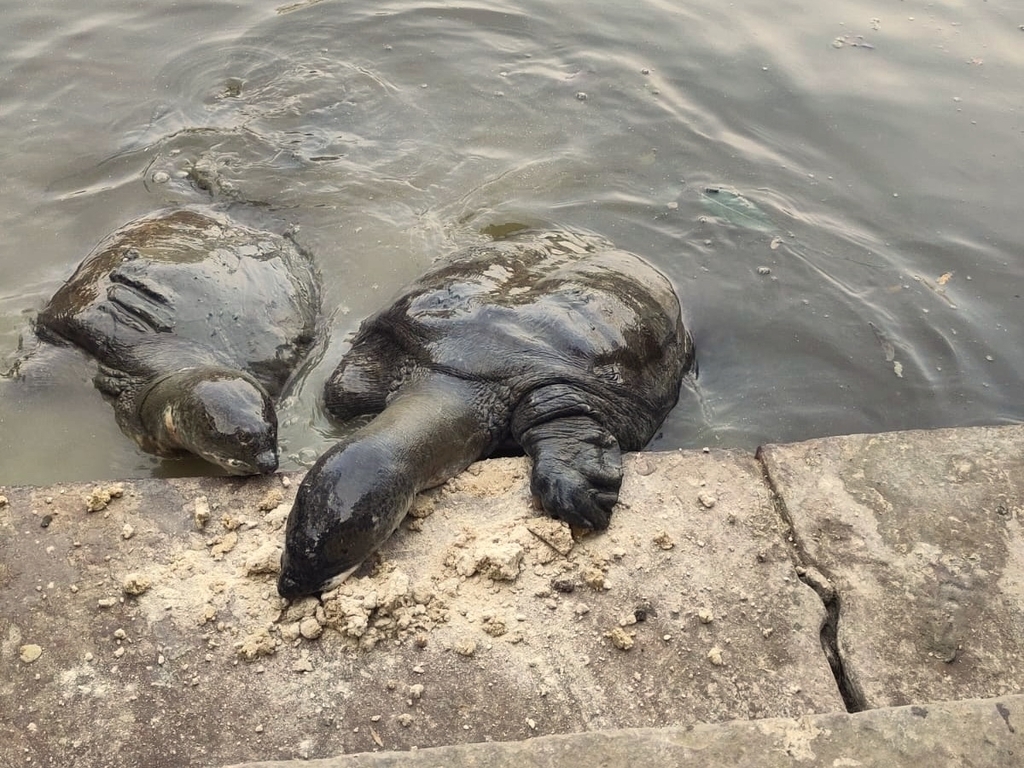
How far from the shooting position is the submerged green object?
21.5 ft

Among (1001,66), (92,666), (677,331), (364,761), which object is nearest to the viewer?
(364,761)

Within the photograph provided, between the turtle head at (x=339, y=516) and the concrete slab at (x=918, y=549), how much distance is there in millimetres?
1597

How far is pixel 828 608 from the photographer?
3559mm

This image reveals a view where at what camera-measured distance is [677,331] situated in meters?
5.27

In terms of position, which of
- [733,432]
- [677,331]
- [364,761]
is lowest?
[733,432]

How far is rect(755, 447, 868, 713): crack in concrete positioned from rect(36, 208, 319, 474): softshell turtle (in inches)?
82.7

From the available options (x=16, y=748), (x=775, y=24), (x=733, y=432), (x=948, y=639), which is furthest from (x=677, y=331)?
(x=775, y=24)

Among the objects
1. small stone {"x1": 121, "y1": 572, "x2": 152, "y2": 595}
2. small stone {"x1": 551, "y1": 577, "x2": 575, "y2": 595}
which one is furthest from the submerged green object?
small stone {"x1": 121, "y1": 572, "x2": 152, "y2": 595}

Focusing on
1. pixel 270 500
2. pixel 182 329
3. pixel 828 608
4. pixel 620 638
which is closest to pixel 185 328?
pixel 182 329

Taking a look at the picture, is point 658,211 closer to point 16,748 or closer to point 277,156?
point 277,156

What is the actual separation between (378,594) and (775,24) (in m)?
7.07

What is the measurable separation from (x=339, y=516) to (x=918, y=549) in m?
2.19

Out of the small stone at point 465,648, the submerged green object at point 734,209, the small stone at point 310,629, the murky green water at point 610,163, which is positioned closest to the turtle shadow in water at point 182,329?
the murky green water at point 610,163

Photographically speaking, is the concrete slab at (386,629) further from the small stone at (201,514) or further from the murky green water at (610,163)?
the murky green water at (610,163)
